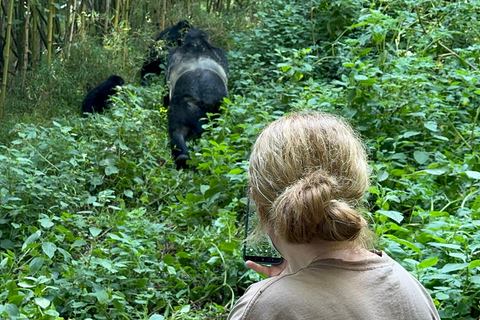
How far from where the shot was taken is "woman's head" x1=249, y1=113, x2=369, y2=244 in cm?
122

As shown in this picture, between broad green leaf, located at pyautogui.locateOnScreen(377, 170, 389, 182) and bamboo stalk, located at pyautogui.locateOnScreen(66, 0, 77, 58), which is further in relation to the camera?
bamboo stalk, located at pyautogui.locateOnScreen(66, 0, 77, 58)

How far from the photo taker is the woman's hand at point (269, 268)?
1.45m

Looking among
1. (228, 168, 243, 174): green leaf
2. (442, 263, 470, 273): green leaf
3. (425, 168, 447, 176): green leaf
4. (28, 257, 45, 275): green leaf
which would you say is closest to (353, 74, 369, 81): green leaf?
(425, 168, 447, 176): green leaf

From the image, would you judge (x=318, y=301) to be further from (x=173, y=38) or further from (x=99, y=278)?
(x=173, y=38)

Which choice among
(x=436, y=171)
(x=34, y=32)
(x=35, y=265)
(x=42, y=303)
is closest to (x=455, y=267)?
(x=436, y=171)

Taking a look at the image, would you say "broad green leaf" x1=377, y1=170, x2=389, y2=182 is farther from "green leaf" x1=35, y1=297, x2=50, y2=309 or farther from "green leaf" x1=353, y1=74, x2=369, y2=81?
"green leaf" x1=35, y1=297, x2=50, y2=309

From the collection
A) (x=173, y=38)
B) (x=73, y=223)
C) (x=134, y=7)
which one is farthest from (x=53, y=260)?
(x=134, y=7)

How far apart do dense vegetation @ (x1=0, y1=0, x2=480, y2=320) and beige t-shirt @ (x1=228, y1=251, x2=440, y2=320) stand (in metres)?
1.12

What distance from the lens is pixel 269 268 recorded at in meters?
1.47

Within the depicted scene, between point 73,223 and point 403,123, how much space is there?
2.10m

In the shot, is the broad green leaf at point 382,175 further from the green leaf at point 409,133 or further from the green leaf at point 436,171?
the green leaf at point 409,133

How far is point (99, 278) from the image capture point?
2.78 metres

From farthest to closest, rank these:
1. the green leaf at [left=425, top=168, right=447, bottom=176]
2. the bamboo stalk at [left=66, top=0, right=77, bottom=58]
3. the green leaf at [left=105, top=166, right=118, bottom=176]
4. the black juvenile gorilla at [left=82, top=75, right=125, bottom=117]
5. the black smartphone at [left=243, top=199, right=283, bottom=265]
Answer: the bamboo stalk at [left=66, top=0, right=77, bottom=58] < the black juvenile gorilla at [left=82, top=75, right=125, bottom=117] < the green leaf at [left=105, top=166, right=118, bottom=176] < the green leaf at [left=425, top=168, right=447, bottom=176] < the black smartphone at [left=243, top=199, right=283, bottom=265]

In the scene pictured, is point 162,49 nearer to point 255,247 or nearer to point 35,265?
point 35,265
